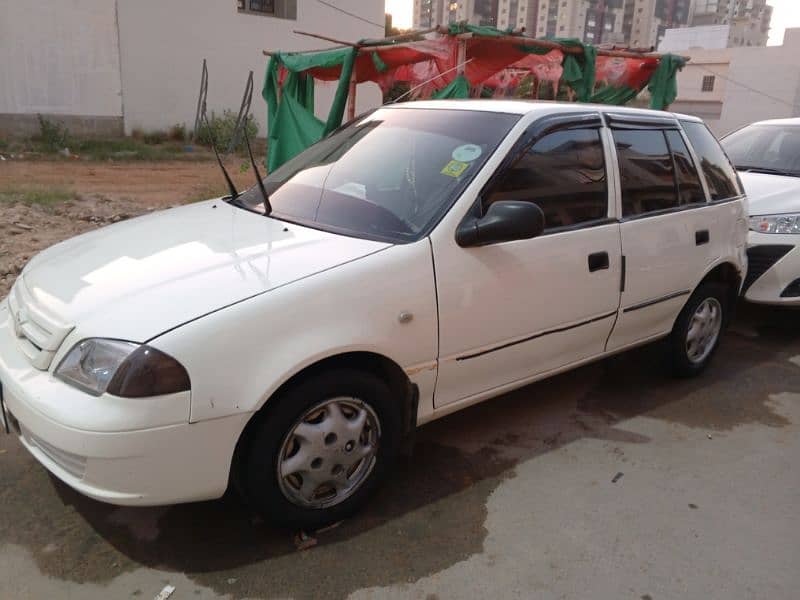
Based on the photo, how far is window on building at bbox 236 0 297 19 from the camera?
20.3 metres

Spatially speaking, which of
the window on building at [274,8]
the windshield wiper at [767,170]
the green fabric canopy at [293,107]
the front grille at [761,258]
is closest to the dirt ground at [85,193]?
the green fabric canopy at [293,107]

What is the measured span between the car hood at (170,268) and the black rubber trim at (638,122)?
1.74m

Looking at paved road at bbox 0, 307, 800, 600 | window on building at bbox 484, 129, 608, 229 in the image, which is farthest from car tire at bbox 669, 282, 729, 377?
window on building at bbox 484, 129, 608, 229

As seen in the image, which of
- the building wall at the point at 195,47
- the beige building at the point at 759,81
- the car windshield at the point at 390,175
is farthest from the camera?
the beige building at the point at 759,81

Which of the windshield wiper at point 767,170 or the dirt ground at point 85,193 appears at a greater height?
the windshield wiper at point 767,170

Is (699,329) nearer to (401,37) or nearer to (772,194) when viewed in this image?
(772,194)

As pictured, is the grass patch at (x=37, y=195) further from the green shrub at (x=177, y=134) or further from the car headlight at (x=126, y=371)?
the green shrub at (x=177, y=134)

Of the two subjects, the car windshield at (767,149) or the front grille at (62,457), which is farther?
the car windshield at (767,149)

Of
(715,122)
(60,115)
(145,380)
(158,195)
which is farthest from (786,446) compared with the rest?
(715,122)

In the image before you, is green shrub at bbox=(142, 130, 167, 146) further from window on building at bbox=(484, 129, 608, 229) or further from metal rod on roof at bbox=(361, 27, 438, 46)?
window on building at bbox=(484, 129, 608, 229)

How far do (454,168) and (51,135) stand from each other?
15781 mm

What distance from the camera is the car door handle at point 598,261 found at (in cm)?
334

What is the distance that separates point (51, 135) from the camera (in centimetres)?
1584

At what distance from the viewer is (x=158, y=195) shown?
1052cm
